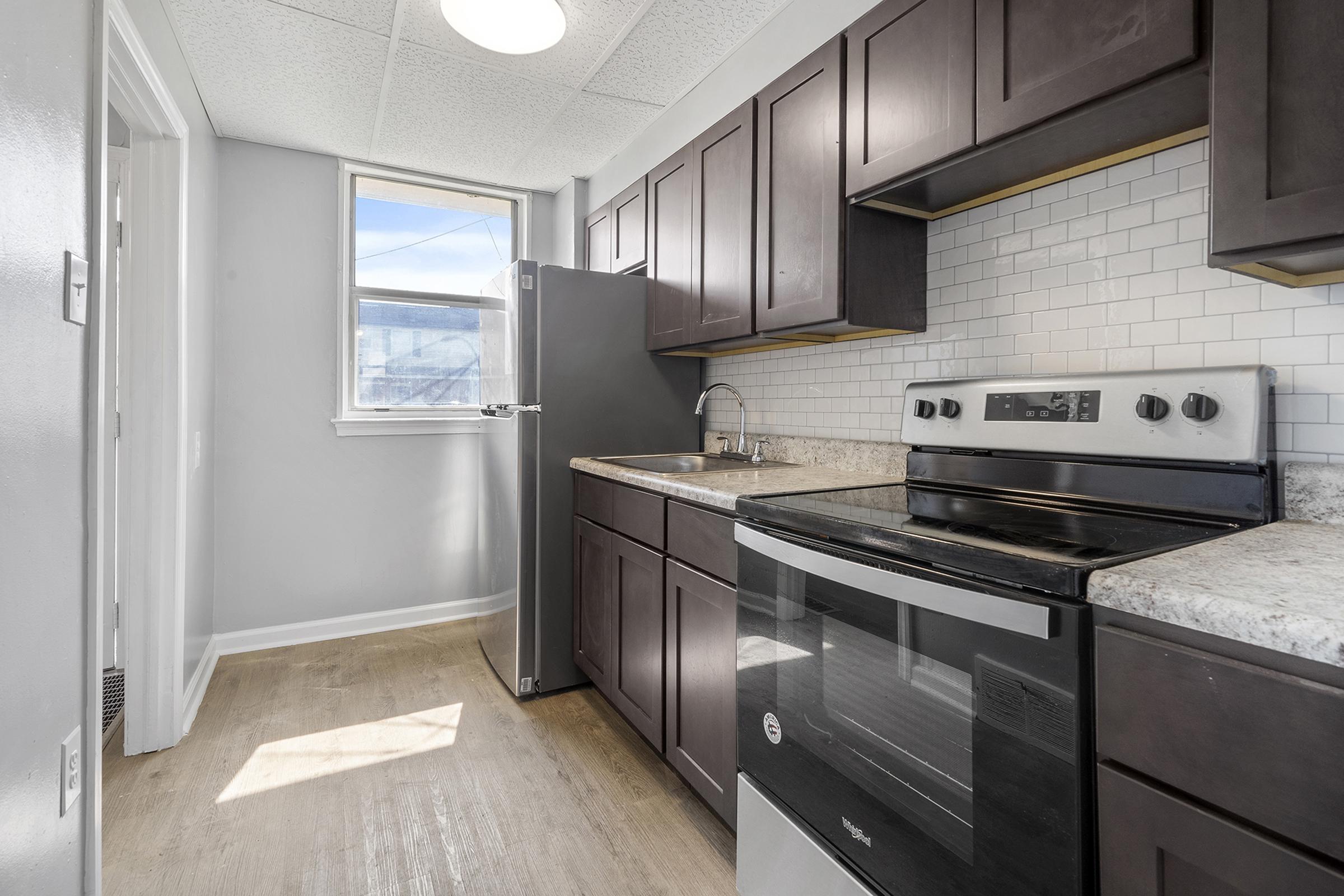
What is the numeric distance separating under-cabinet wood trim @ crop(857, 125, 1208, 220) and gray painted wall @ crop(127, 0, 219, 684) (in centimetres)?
217

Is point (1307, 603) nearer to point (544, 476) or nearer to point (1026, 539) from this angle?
point (1026, 539)

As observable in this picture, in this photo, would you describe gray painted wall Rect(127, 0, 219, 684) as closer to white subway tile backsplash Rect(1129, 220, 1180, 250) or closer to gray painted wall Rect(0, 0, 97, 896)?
gray painted wall Rect(0, 0, 97, 896)

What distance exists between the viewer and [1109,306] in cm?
138

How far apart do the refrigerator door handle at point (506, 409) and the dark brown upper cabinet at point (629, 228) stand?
780 mm

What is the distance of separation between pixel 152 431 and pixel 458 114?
1.68 metres

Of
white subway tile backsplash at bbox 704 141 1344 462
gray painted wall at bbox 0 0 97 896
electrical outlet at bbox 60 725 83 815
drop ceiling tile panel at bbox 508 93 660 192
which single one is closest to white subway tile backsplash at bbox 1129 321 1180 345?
white subway tile backsplash at bbox 704 141 1344 462

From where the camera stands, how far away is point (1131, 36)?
1.07 metres

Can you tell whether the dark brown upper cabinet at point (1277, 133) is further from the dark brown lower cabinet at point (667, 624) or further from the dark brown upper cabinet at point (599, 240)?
the dark brown upper cabinet at point (599, 240)

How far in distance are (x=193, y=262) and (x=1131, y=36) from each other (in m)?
2.86

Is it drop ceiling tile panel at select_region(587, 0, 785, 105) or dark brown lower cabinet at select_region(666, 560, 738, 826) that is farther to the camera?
drop ceiling tile panel at select_region(587, 0, 785, 105)

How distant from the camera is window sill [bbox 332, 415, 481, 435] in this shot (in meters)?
3.21

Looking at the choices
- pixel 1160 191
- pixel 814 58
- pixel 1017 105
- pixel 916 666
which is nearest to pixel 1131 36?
pixel 1017 105

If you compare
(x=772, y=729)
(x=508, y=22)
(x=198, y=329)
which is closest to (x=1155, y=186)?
(x=772, y=729)

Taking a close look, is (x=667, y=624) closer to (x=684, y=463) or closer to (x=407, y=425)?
(x=684, y=463)
